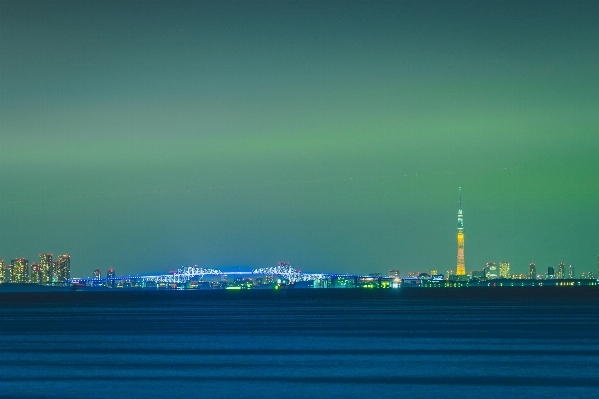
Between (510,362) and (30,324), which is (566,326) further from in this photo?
(30,324)

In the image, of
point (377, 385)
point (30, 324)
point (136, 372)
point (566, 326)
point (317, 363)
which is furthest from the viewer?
point (30, 324)

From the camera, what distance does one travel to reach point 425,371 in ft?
102

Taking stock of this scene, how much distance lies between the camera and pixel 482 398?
25.1m

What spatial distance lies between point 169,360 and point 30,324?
28030 millimetres

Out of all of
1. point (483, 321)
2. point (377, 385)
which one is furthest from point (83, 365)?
point (483, 321)

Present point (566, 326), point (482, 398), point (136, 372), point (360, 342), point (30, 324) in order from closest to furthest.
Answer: point (482, 398), point (136, 372), point (360, 342), point (566, 326), point (30, 324)

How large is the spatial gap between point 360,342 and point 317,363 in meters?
8.95

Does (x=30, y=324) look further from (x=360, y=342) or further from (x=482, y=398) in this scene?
(x=482, y=398)

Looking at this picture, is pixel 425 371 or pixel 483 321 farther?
pixel 483 321

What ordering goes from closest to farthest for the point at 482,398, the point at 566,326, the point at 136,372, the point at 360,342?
the point at 482,398 < the point at 136,372 < the point at 360,342 < the point at 566,326

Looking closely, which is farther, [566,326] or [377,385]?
[566,326]

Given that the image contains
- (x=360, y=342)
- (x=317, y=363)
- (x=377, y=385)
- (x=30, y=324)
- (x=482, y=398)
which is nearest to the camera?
(x=482, y=398)

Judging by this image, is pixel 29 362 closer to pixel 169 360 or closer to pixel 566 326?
pixel 169 360

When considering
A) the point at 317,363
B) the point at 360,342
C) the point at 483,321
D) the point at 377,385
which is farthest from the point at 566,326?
the point at 377,385
